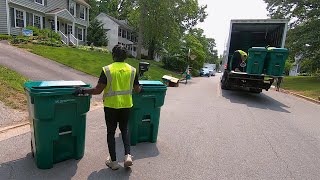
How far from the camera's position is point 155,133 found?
4676mm

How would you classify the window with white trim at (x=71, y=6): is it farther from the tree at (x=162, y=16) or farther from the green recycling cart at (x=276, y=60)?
the green recycling cart at (x=276, y=60)

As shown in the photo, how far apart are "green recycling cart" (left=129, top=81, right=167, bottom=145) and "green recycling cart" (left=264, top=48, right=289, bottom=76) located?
684 centimetres

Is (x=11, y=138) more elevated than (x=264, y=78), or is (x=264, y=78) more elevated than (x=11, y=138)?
(x=264, y=78)

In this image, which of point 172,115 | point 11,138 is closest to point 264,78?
point 172,115

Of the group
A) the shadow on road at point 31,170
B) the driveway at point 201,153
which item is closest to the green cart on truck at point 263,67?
the driveway at point 201,153

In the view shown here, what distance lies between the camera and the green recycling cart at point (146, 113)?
4.34 metres

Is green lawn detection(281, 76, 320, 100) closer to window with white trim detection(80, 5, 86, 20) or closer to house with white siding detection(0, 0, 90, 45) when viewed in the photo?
house with white siding detection(0, 0, 90, 45)

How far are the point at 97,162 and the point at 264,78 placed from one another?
8584mm

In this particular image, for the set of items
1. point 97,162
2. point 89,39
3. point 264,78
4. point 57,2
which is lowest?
point 97,162

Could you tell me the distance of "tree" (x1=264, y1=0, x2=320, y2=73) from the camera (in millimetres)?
20812

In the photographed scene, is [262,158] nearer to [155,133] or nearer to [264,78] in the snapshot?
[155,133]

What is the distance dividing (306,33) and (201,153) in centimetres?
2186

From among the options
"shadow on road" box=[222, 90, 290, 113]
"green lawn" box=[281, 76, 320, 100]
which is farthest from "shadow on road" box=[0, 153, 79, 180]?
"green lawn" box=[281, 76, 320, 100]

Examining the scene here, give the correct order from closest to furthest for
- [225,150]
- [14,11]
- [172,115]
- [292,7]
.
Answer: [225,150], [172,115], [14,11], [292,7]
